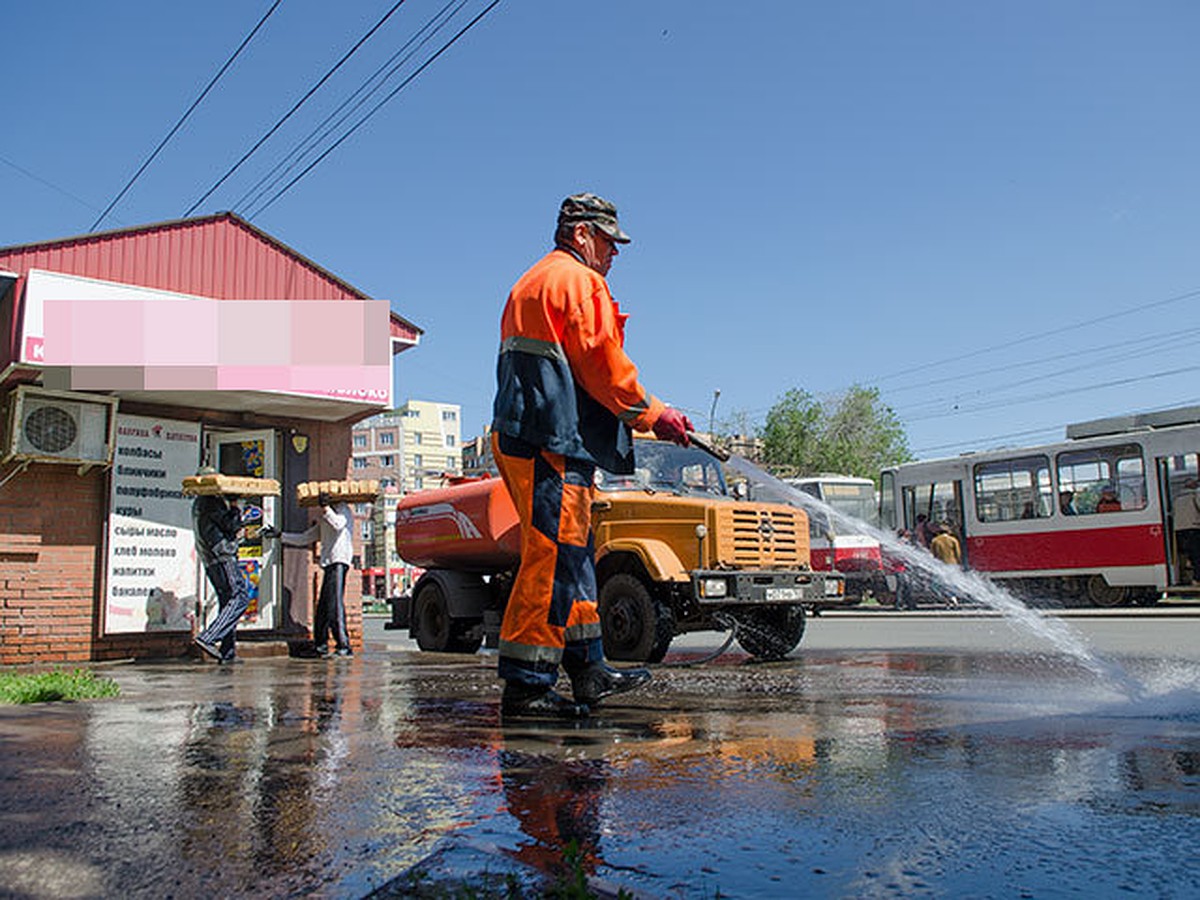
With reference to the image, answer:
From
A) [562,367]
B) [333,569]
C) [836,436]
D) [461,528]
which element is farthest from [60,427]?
[836,436]

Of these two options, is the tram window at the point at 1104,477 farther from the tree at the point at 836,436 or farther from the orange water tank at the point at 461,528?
the tree at the point at 836,436

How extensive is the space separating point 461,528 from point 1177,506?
16.3m

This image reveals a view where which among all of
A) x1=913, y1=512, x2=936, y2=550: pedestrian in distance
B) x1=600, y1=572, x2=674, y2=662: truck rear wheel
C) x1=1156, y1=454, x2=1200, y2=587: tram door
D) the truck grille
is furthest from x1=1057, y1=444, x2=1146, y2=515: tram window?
x1=600, y1=572, x2=674, y2=662: truck rear wheel

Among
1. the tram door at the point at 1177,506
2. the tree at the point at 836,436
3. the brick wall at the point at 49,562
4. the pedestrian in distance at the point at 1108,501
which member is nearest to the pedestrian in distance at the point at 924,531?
the pedestrian in distance at the point at 1108,501

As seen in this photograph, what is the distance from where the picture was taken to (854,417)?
66.6 meters

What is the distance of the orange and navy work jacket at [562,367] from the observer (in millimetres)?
4254

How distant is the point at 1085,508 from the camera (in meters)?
20.8

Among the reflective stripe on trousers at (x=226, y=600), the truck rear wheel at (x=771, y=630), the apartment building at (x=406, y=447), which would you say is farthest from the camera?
the apartment building at (x=406, y=447)

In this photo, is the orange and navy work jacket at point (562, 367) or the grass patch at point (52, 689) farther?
the grass patch at point (52, 689)

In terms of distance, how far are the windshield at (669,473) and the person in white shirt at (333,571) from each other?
3.21 metres

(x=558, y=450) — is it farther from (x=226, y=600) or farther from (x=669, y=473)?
(x=226, y=600)

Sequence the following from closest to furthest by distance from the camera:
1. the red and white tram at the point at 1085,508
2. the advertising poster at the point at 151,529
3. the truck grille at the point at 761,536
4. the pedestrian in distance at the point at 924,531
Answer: the truck grille at the point at 761,536 → the advertising poster at the point at 151,529 → the red and white tram at the point at 1085,508 → the pedestrian in distance at the point at 924,531

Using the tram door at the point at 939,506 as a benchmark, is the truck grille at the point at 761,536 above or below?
below

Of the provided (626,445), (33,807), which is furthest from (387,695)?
(33,807)
